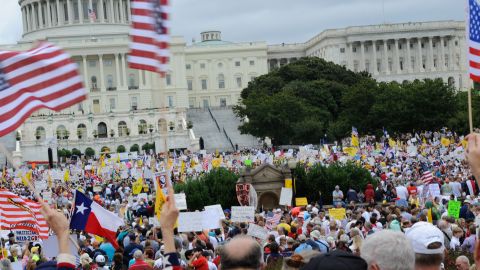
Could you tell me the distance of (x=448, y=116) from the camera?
72062 millimetres

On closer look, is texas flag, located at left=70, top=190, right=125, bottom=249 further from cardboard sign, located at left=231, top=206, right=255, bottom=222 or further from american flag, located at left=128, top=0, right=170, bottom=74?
american flag, located at left=128, top=0, right=170, bottom=74

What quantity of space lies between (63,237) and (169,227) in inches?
26.6

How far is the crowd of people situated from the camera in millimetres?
6129

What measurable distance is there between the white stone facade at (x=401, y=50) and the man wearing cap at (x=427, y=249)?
125 m

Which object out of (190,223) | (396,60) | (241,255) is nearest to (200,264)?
(190,223)

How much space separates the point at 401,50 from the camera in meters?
134

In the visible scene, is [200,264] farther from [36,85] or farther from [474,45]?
[36,85]

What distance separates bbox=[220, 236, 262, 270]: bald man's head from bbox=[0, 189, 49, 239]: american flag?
9655 mm

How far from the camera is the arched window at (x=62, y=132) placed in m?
97.5

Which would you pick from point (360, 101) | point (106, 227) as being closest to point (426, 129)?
point (360, 101)

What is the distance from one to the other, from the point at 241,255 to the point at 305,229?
41.4 feet

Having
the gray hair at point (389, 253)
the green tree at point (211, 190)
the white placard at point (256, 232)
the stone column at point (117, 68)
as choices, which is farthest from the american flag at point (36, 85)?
the stone column at point (117, 68)

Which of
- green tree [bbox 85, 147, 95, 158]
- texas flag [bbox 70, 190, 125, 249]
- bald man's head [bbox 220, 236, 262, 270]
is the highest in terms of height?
bald man's head [bbox 220, 236, 262, 270]

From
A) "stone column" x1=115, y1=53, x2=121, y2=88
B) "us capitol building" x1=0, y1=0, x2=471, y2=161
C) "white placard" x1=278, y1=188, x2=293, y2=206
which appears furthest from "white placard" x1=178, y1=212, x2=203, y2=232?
"stone column" x1=115, y1=53, x2=121, y2=88
